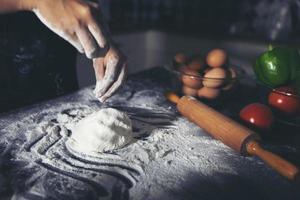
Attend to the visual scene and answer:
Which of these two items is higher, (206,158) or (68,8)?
(68,8)

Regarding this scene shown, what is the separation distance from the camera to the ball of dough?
2.56 ft

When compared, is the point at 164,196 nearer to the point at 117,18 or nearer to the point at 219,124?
the point at 219,124

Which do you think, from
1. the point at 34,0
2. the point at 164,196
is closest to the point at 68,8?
the point at 34,0

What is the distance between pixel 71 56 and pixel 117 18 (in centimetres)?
134

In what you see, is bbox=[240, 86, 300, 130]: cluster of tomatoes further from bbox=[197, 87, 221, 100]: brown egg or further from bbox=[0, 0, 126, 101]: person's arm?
bbox=[0, 0, 126, 101]: person's arm

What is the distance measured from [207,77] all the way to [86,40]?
15.3 inches

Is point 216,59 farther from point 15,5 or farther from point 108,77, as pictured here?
point 15,5

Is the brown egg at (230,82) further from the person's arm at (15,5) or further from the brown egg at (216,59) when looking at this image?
the person's arm at (15,5)

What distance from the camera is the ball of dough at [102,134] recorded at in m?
0.78

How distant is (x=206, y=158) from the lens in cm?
77

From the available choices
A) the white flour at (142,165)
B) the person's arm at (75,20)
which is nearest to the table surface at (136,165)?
the white flour at (142,165)

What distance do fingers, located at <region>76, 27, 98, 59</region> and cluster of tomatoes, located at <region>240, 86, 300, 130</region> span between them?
44 cm

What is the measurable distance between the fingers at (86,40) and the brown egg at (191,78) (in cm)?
32

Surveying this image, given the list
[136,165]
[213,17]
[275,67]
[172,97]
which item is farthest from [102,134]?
[213,17]
